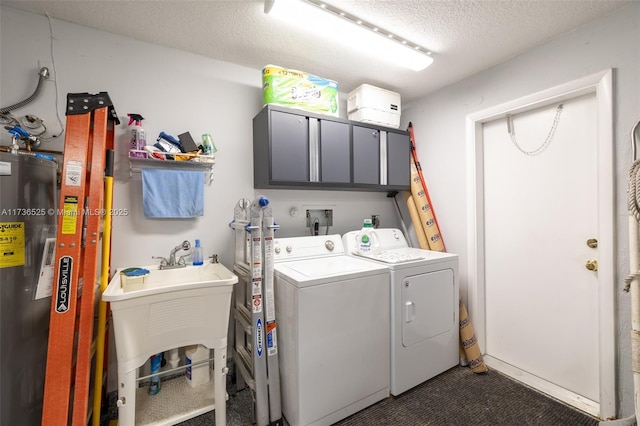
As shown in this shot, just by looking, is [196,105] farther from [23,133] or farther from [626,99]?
[626,99]

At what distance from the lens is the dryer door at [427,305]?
1.88 meters

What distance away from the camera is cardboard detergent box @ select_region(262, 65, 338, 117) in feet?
6.61

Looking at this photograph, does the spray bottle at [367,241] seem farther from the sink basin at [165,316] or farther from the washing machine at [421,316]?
the sink basin at [165,316]

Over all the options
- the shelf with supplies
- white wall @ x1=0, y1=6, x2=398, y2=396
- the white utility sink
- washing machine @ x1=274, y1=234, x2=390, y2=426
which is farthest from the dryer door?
the shelf with supplies

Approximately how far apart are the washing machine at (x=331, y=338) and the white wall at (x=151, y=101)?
75cm

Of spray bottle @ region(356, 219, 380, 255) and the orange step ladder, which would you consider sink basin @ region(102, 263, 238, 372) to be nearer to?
the orange step ladder

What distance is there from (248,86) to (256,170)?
72 centimetres

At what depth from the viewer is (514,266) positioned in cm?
220

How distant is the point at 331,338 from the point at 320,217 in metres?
1.20

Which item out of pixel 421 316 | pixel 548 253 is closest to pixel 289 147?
pixel 421 316

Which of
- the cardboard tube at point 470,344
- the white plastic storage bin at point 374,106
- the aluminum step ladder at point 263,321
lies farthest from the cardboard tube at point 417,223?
the aluminum step ladder at point 263,321

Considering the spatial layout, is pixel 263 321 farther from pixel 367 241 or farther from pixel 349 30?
pixel 349 30

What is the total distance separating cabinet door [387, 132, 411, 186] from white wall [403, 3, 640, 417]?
0.24 meters

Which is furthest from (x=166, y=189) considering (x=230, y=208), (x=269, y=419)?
(x=269, y=419)
